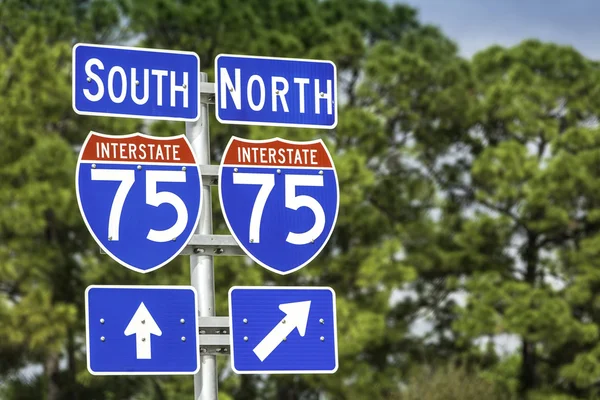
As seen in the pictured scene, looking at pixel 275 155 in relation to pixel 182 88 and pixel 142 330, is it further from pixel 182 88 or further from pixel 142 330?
pixel 142 330

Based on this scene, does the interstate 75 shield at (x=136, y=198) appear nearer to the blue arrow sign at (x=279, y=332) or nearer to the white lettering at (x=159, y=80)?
the white lettering at (x=159, y=80)

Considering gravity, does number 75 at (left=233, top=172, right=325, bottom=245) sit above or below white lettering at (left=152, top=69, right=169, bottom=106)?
below

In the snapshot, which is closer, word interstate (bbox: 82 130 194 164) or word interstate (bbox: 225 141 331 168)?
word interstate (bbox: 82 130 194 164)

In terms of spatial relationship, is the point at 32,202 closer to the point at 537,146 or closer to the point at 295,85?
the point at 537,146

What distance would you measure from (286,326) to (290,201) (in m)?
0.56

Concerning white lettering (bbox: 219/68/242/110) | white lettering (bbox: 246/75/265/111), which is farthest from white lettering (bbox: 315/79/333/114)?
white lettering (bbox: 219/68/242/110)

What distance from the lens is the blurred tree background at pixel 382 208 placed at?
2088cm

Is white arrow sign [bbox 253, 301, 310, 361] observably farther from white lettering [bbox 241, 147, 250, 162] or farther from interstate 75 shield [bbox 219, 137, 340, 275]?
white lettering [bbox 241, 147, 250, 162]

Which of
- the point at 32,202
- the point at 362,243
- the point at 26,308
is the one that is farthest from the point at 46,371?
the point at 362,243

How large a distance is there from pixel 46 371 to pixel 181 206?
56.9 feet

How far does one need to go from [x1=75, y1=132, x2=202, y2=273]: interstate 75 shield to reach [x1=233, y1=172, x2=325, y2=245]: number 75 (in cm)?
25

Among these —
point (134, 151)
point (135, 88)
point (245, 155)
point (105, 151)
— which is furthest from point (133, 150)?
point (245, 155)

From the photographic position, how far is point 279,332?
200 inches

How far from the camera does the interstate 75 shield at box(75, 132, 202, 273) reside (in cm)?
498
